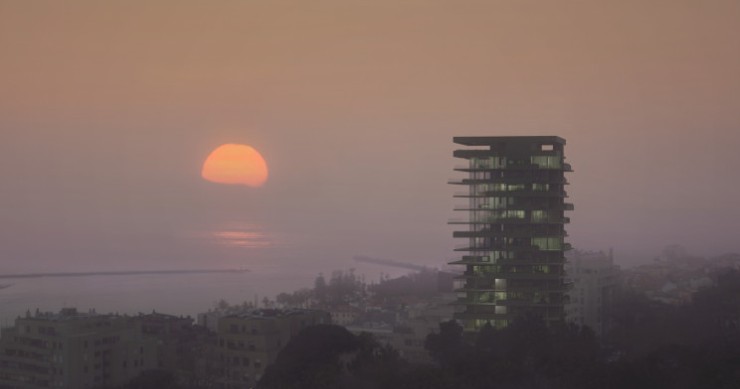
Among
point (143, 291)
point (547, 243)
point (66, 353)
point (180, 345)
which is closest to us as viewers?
point (66, 353)

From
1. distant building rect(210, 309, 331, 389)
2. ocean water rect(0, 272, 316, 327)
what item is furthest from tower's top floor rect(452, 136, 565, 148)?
ocean water rect(0, 272, 316, 327)

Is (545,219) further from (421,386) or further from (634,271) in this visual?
(634,271)

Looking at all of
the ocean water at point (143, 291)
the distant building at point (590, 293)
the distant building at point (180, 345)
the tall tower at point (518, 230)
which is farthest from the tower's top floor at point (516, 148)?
the ocean water at point (143, 291)

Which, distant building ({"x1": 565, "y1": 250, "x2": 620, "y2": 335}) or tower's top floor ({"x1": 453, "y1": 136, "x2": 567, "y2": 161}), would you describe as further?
distant building ({"x1": 565, "y1": 250, "x2": 620, "y2": 335})

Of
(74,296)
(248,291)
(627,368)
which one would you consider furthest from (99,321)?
(248,291)

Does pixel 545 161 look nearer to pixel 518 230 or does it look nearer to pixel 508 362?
pixel 518 230

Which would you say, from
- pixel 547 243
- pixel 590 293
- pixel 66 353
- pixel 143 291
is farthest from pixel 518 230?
pixel 143 291

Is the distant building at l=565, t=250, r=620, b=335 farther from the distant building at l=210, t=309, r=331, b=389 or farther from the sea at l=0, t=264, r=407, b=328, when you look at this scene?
the sea at l=0, t=264, r=407, b=328
